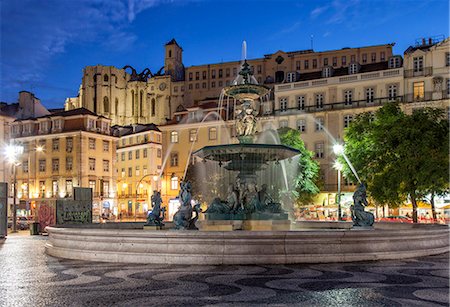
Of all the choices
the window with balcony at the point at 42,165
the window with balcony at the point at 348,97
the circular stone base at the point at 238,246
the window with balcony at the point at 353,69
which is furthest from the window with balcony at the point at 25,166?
the circular stone base at the point at 238,246

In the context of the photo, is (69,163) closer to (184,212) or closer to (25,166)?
(25,166)

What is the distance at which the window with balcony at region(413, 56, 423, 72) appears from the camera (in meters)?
53.1

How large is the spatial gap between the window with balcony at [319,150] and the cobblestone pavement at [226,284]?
43.8 metres

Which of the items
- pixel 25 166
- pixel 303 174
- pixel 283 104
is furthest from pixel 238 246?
pixel 25 166

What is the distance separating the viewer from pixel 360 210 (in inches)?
683

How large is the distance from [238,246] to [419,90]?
44843 mm

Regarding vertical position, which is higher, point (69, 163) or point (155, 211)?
point (69, 163)

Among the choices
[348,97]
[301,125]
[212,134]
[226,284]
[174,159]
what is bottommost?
[226,284]

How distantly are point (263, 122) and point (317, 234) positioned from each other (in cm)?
4765

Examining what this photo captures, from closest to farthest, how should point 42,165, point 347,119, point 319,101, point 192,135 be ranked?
point 347,119 < point 319,101 < point 192,135 < point 42,165

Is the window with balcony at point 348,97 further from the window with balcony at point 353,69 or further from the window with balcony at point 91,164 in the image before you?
the window with balcony at point 91,164

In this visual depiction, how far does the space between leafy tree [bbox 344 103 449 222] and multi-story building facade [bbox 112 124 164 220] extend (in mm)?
41235

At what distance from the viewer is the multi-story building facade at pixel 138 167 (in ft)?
244

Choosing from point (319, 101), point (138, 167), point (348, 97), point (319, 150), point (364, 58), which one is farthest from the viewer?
point (364, 58)
